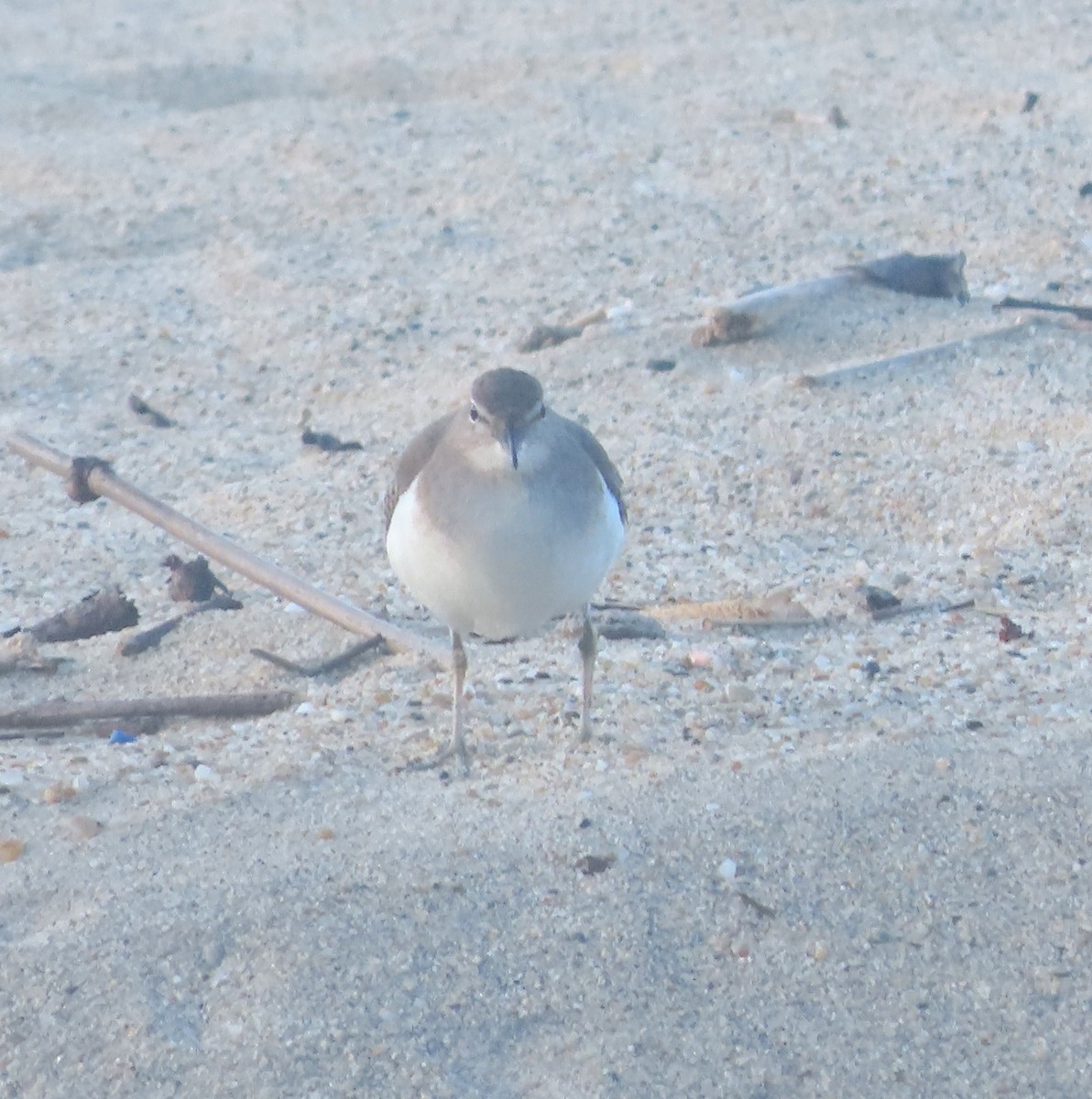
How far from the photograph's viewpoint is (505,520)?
14.1 feet

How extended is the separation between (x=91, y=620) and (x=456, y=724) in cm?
167

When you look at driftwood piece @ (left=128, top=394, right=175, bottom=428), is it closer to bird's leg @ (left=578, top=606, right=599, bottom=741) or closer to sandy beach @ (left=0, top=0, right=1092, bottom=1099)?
sandy beach @ (left=0, top=0, right=1092, bottom=1099)

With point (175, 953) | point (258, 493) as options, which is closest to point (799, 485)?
point (258, 493)

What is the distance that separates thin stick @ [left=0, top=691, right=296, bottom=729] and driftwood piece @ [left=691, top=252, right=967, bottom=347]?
11.2 feet

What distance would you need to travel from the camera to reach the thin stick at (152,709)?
4.88 metres

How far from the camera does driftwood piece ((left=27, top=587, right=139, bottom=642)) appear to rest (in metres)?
5.66

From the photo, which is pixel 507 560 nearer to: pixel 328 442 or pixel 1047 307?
pixel 328 442

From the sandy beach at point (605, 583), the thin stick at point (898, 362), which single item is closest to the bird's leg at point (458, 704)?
the sandy beach at point (605, 583)

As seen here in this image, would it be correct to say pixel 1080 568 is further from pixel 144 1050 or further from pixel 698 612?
pixel 144 1050

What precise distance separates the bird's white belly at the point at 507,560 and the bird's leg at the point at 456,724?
0.28m

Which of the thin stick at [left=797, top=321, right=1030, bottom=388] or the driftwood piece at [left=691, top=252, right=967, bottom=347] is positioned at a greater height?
the driftwood piece at [left=691, top=252, right=967, bottom=347]

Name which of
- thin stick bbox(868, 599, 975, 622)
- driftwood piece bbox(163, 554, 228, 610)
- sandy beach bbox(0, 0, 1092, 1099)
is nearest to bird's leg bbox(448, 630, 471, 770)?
sandy beach bbox(0, 0, 1092, 1099)

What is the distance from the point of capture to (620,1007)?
11.8 ft

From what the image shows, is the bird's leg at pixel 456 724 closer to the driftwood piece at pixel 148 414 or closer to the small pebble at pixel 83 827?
the small pebble at pixel 83 827
